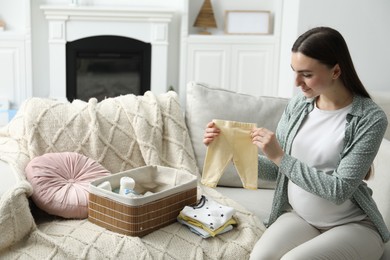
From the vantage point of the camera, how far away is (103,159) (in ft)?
7.75

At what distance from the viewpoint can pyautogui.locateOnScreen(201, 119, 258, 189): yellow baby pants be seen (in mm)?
1979

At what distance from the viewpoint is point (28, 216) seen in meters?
1.91

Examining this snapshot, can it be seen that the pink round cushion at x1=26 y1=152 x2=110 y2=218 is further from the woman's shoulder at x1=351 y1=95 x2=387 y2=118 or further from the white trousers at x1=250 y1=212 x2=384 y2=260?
the woman's shoulder at x1=351 y1=95 x2=387 y2=118

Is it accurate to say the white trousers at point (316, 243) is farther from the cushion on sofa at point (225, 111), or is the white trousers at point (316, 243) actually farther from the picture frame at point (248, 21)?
the picture frame at point (248, 21)

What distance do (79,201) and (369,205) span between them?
38.8 inches

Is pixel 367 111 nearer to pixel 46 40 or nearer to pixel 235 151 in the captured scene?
pixel 235 151

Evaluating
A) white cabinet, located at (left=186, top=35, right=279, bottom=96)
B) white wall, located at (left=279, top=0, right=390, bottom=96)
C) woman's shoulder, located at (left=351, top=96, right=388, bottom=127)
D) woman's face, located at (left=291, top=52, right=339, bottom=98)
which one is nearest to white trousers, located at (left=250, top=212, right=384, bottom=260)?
woman's shoulder, located at (left=351, top=96, right=388, bottom=127)

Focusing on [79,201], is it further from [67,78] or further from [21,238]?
[67,78]

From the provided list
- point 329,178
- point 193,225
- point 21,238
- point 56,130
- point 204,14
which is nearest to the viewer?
point 329,178

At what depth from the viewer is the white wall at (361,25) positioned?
15.4 ft

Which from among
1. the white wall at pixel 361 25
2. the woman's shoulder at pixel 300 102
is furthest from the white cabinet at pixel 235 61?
Answer: the woman's shoulder at pixel 300 102

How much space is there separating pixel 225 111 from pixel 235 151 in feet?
1.85

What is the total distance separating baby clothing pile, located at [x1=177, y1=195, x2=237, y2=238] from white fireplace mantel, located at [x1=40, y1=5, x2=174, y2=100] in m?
3.57

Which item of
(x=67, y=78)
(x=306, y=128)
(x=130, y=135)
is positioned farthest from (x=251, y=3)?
(x=306, y=128)
